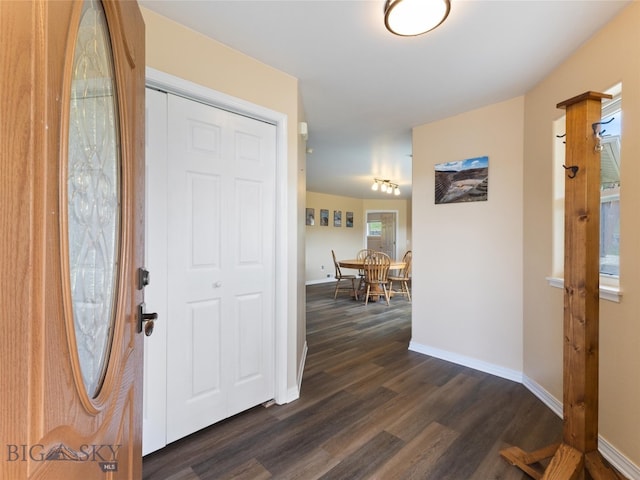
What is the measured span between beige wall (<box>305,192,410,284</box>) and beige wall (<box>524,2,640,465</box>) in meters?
5.75

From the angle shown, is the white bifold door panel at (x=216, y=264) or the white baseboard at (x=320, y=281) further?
the white baseboard at (x=320, y=281)

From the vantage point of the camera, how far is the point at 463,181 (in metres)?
2.77

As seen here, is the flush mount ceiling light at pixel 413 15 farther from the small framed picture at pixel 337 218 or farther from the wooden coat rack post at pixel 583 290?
the small framed picture at pixel 337 218

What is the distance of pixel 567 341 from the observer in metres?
1.44

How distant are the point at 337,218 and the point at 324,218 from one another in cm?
51

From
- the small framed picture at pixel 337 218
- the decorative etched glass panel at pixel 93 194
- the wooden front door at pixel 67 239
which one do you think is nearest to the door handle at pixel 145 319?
the wooden front door at pixel 67 239

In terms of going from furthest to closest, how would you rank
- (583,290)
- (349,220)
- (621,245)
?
(349,220)
(621,245)
(583,290)

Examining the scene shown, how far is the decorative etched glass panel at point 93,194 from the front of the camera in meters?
0.56

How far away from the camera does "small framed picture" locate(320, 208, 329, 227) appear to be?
7.93 metres

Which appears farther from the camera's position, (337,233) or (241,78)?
(337,233)

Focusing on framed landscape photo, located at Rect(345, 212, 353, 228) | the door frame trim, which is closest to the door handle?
the door frame trim

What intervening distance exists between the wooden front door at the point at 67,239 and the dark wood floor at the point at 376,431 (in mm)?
874

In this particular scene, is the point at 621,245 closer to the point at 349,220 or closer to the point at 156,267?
the point at 156,267

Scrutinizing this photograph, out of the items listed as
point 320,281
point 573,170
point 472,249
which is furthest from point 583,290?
point 320,281
